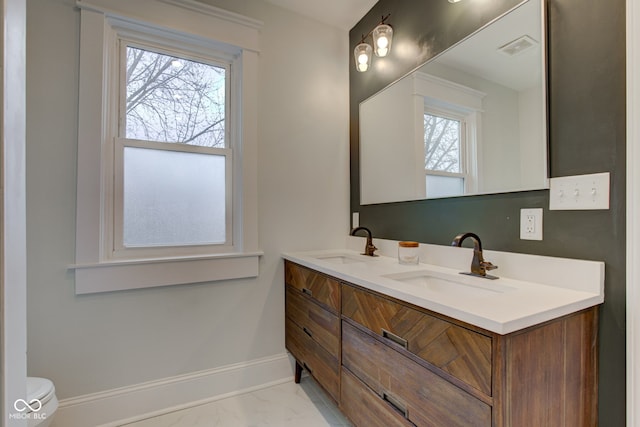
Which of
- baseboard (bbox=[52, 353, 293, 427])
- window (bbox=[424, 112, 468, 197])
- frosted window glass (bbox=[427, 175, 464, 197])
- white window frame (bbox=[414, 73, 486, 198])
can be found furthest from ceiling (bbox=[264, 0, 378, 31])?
baseboard (bbox=[52, 353, 293, 427])

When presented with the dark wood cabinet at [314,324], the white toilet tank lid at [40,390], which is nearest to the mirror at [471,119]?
the dark wood cabinet at [314,324]

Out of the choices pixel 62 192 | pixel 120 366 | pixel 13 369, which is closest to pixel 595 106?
pixel 13 369

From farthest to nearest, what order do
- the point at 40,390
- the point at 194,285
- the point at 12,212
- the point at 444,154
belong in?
the point at 194,285 < the point at 444,154 < the point at 40,390 < the point at 12,212

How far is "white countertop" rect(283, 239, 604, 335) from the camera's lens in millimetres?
784

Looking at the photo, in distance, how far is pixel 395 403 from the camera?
1.06 meters

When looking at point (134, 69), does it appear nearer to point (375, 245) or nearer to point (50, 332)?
point (50, 332)

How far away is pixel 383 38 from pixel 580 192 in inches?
53.8

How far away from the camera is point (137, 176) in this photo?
1693 mm

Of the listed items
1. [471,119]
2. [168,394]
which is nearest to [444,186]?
[471,119]

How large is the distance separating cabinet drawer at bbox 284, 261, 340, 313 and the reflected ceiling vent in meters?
1.27

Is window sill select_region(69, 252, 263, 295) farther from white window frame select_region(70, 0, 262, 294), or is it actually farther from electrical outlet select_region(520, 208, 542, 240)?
electrical outlet select_region(520, 208, 542, 240)

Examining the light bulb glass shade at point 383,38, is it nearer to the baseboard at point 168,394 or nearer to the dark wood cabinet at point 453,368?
the dark wood cabinet at point 453,368

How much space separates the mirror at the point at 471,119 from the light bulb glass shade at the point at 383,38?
22 cm

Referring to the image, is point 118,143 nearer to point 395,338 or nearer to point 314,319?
point 314,319
